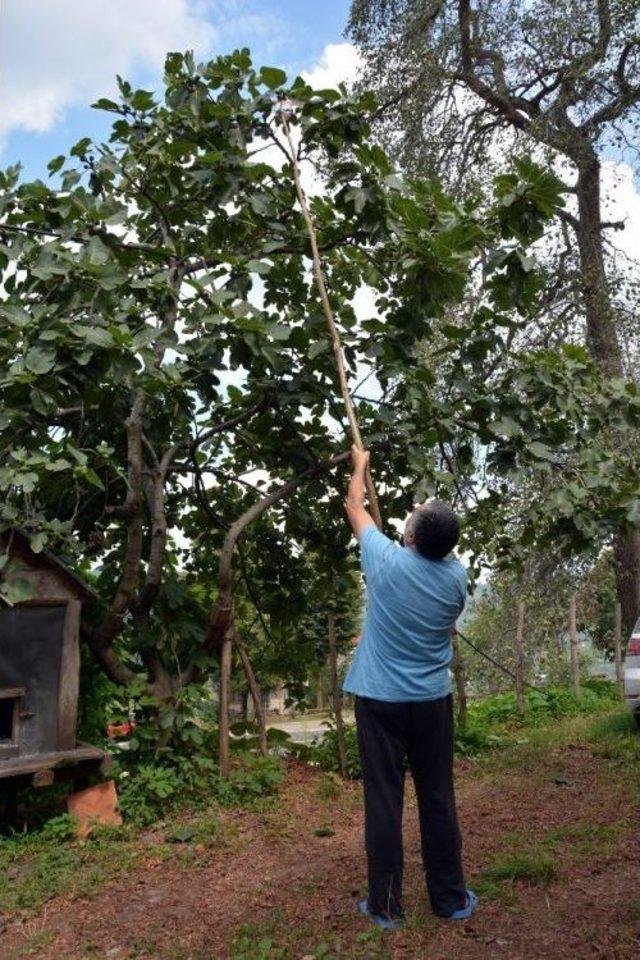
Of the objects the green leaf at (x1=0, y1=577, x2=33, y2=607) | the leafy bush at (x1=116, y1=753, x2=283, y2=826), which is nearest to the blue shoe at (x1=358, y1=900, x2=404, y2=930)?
the leafy bush at (x1=116, y1=753, x2=283, y2=826)

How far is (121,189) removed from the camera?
23.2 feet

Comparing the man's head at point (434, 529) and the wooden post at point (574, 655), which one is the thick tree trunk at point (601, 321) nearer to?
the wooden post at point (574, 655)

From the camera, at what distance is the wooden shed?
624 centimetres

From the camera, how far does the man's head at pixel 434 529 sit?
4.30 metres

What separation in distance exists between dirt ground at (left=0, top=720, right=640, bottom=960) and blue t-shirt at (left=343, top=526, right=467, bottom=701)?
1063mm

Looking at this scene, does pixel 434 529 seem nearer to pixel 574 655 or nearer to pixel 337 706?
pixel 337 706

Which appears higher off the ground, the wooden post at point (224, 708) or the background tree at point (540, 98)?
the background tree at point (540, 98)

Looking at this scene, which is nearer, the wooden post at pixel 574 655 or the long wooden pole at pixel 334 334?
the long wooden pole at pixel 334 334

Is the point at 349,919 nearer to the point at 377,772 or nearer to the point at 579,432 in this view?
the point at 377,772

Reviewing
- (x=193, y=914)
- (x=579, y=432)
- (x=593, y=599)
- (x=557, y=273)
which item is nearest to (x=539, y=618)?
(x=593, y=599)

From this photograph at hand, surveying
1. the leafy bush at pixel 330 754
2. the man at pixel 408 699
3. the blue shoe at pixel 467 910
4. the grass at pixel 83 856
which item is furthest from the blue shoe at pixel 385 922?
the leafy bush at pixel 330 754

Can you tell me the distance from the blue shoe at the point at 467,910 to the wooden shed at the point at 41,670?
2.82 m

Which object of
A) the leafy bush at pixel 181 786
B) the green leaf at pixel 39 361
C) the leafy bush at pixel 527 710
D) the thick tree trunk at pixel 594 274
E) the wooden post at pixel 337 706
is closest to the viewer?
the green leaf at pixel 39 361

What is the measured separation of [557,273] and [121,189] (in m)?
9.00
